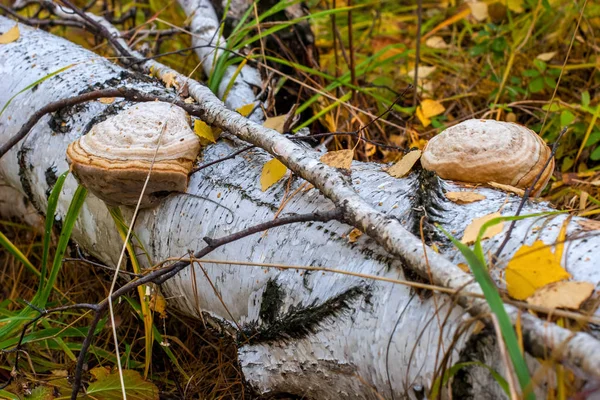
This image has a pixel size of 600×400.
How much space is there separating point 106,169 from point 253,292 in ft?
1.83

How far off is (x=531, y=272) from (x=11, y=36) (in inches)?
98.6

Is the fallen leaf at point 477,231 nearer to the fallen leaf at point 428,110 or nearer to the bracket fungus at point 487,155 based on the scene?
the bracket fungus at point 487,155

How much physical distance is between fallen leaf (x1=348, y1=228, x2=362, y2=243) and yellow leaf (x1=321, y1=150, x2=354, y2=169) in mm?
341

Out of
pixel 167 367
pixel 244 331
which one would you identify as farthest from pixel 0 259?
pixel 244 331

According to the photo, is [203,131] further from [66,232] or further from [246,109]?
[66,232]

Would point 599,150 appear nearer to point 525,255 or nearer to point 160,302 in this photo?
point 525,255

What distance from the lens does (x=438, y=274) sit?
1208mm

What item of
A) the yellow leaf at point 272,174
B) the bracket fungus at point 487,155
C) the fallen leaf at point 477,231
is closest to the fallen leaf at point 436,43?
the bracket fungus at point 487,155

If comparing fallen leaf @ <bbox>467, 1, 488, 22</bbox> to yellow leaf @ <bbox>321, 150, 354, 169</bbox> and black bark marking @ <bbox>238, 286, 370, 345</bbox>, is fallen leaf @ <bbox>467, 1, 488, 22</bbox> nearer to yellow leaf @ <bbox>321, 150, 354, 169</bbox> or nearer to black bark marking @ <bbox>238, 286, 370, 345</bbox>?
yellow leaf @ <bbox>321, 150, 354, 169</bbox>

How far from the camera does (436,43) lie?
388 centimetres

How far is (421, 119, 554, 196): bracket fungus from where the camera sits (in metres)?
1.66

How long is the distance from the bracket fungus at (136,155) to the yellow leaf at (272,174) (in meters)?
0.26

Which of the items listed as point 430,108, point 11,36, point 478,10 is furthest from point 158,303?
point 478,10

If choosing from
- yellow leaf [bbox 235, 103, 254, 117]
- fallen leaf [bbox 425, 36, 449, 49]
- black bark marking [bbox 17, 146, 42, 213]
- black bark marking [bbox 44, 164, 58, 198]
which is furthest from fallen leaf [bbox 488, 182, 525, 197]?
fallen leaf [bbox 425, 36, 449, 49]
